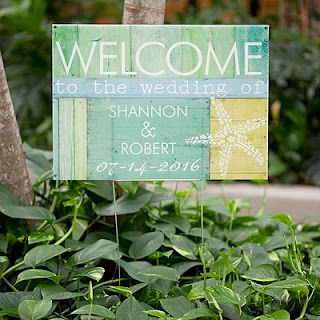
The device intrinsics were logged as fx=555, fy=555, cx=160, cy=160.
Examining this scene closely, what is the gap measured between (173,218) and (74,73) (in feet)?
1.62

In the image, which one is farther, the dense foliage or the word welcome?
the word welcome

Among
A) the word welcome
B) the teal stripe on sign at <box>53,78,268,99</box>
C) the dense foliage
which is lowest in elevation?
the dense foliage

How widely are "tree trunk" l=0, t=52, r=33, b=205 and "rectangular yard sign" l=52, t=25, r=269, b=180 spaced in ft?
0.60

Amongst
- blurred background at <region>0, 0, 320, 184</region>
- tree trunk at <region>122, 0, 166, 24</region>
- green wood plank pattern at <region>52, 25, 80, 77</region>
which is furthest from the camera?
blurred background at <region>0, 0, 320, 184</region>

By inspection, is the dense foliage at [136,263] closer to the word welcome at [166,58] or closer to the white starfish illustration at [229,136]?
the white starfish illustration at [229,136]

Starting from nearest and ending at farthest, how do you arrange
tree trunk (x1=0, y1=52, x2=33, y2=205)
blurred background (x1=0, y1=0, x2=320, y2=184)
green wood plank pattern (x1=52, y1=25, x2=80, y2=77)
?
1. green wood plank pattern (x1=52, y1=25, x2=80, y2=77)
2. tree trunk (x1=0, y1=52, x2=33, y2=205)
3. blurred background (x1=0, y1=0, x2=320, y2=184)

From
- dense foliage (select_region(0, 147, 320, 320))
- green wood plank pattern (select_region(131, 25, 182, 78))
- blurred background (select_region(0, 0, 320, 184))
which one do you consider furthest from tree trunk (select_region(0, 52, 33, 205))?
blurred background (select_region(0, 0, 320, 184))

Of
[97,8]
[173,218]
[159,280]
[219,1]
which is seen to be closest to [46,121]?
[97,8]

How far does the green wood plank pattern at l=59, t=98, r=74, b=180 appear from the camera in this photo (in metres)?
1.23

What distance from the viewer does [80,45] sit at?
48.3 inches

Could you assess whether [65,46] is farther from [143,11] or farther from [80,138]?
[143,11]

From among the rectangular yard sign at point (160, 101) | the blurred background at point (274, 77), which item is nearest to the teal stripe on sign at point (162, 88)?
the rectangular yard sign at point (160, 101)

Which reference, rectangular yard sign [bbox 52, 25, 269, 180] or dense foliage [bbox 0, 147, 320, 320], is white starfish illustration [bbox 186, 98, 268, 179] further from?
dense foliage [bbox 0, 147, 320, 320]

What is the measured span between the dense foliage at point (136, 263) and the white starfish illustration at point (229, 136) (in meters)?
0.18
